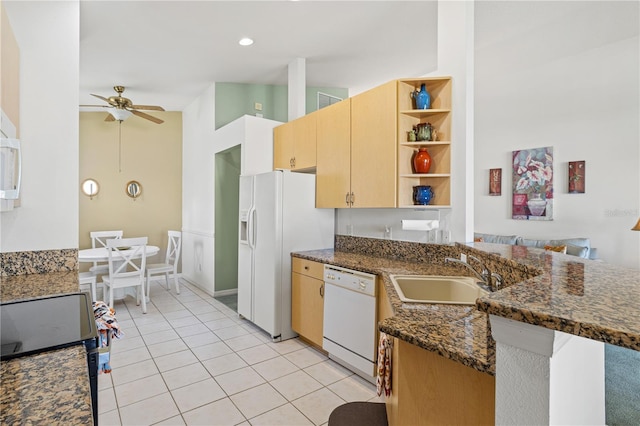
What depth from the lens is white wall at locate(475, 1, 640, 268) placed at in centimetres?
313

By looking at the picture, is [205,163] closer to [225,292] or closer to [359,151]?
[225,292]

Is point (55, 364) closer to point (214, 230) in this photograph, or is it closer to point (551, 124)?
point (214, 230)

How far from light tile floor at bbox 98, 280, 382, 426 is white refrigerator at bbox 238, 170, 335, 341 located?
289 millimetres

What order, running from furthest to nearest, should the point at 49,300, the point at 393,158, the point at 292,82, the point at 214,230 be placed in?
1. the point at 214,230
2. the point at 292,82
3. the point at 393,158
4. the point at 49,300

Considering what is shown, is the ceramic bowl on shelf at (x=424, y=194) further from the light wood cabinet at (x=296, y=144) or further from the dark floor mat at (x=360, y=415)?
the dark floor mat at (x=360, y=415)

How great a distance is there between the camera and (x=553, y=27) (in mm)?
3225

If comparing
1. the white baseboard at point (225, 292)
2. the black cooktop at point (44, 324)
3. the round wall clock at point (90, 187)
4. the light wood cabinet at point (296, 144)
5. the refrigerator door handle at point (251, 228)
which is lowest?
the white baseboard at point (225, 292)

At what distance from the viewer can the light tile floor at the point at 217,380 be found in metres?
2.07

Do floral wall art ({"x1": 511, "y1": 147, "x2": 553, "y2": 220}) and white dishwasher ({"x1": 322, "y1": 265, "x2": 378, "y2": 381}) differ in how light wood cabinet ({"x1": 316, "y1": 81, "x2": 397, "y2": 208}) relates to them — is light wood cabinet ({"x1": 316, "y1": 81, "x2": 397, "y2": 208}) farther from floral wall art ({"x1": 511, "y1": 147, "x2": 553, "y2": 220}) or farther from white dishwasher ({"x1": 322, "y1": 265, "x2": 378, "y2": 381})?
floral wall art ({"x1": 511, "y1": 147, "x2": 553, "y2": 220})

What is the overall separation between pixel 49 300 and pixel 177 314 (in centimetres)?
280

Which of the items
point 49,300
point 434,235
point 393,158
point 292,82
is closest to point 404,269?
point 434,235

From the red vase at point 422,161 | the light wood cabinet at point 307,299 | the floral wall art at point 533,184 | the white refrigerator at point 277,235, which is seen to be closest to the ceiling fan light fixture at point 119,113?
the white refrigerator at point 277,235

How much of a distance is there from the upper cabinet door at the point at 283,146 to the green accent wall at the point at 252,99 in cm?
93

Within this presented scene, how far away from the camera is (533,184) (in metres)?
4.31
